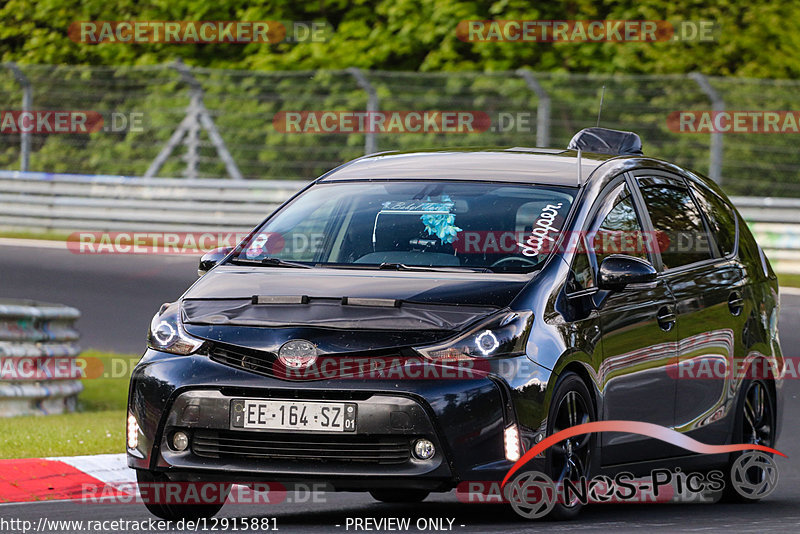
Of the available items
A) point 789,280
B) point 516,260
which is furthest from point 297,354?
point 789,280

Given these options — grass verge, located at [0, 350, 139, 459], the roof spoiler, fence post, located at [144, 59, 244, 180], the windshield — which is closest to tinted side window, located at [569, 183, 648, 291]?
the windshield

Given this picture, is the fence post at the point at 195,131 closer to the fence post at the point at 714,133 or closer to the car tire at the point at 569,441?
the fence post at the point at 714,133

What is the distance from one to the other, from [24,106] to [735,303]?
18332mm

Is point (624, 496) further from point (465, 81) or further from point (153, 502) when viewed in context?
point (465, 81)

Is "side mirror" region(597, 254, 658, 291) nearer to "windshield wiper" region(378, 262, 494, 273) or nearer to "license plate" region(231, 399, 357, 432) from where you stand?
"windshield wiper" region(378, 262, 494, 273)

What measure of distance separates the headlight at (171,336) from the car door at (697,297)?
238 cm

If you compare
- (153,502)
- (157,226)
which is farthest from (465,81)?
(153,502)

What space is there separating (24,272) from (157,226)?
4.05 m

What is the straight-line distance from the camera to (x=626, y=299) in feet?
25.0

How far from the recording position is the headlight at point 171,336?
6891 millimetres

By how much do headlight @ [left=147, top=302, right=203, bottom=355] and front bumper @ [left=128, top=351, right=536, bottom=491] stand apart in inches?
2.9

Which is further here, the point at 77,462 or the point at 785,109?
the point at 785,109

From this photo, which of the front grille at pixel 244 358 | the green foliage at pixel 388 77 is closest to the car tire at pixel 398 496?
the front grille at pixel 244 358

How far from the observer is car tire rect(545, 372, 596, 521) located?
269 inches
